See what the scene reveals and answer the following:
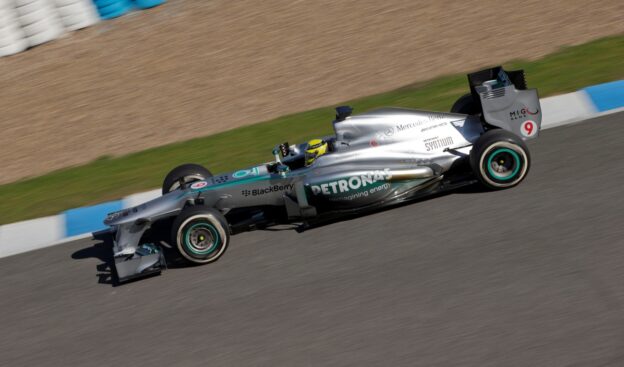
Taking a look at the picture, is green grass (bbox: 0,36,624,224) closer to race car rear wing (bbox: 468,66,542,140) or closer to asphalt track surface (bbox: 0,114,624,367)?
asphalt track surface (bbox: 0,114,624,367)

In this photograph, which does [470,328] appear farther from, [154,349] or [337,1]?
[337,1]

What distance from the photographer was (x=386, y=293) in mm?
6621

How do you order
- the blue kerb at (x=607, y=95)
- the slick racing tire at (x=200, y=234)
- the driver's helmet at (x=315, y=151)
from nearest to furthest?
the slick racing tire at (x=200, y=234)
the driver's helmet at (x=315, y=151)
the blue kerb at (x=607, y=95)

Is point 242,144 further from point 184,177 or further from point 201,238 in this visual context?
point 201,238

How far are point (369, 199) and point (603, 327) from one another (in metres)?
2.99

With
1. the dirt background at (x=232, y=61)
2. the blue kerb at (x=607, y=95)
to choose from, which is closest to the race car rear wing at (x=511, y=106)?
the blue kerb at (x=607, y=95)

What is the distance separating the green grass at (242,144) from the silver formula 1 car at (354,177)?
86.9 inches

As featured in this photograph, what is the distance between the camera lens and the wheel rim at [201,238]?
305 inches

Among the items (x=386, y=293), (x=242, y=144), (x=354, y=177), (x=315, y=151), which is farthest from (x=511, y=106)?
(x=242, y=144)

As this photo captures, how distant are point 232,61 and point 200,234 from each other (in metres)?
7.47

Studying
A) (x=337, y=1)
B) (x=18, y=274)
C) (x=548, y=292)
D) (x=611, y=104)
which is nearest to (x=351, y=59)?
(x=337, y=1)

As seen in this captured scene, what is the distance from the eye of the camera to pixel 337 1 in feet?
52.5

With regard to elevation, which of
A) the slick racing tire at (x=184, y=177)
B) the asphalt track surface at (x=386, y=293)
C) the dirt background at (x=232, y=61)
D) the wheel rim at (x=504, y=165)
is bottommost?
the asphalt track surface at (x=386, y=293)

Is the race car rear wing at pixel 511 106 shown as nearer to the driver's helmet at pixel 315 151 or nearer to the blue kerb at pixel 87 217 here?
the driver's helmet at pixel 315 151
